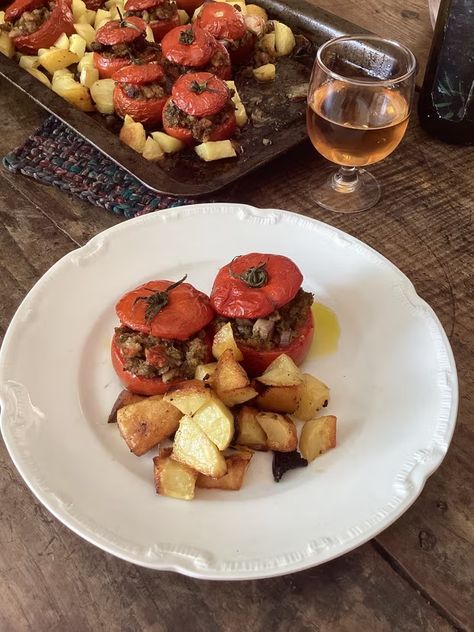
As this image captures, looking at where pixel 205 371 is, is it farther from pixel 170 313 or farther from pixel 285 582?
pixel 285 582

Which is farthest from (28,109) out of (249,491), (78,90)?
(249,491)

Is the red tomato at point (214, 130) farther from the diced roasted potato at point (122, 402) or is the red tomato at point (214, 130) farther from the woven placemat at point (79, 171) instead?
the diced roasted potato at point (122, 402)

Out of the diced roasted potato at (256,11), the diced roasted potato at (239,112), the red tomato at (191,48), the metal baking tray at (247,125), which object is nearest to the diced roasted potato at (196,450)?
the metal baking tray at (247,125)

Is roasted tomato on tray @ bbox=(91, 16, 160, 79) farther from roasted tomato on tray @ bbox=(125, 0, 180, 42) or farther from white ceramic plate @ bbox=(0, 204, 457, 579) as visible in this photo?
white ceramic plate @ bbox=(0, 204, 457, 579)

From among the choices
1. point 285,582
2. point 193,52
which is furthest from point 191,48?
point 285,582

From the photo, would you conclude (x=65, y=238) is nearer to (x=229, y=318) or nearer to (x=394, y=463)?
(x=229, y=318)

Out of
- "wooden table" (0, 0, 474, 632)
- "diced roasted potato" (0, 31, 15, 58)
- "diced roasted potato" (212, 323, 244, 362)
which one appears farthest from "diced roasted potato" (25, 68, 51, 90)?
"diced roasted potato" (212, 323, 244, 362)
